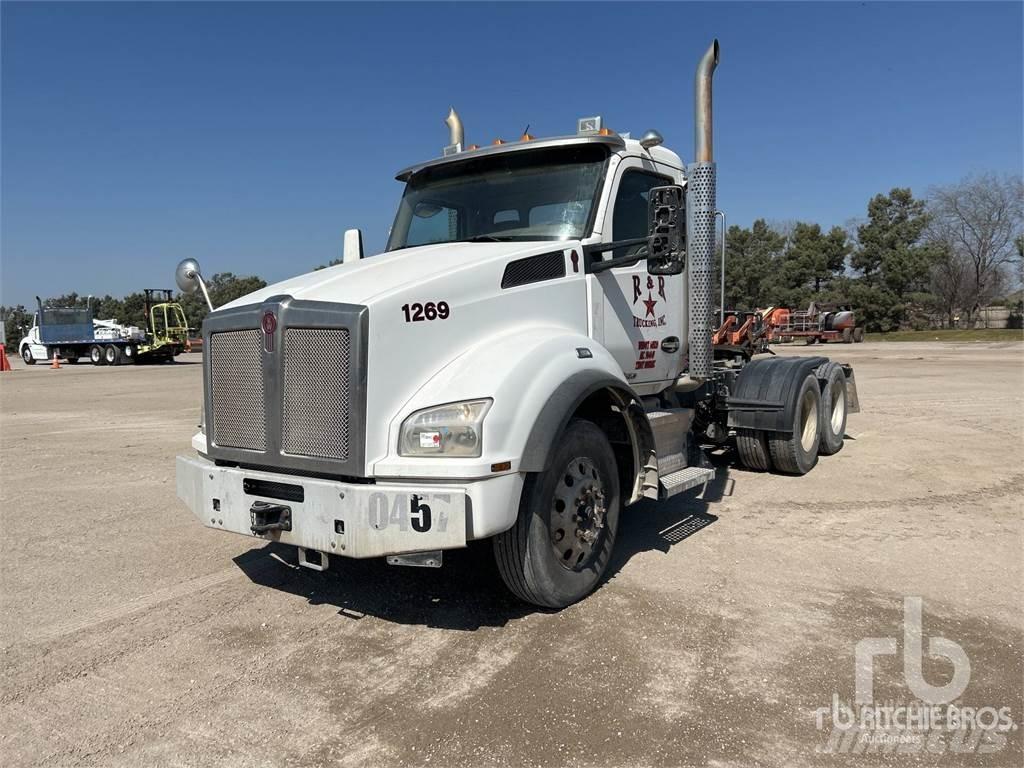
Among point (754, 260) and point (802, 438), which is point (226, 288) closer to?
point (754, 260)

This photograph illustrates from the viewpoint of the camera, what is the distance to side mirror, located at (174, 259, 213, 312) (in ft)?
16.2

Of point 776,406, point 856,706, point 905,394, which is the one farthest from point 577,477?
point 905,394

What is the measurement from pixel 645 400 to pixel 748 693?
2879 mm

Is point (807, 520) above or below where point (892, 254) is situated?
below

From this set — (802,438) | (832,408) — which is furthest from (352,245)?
(832,408)

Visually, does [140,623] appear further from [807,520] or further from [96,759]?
[807,520]

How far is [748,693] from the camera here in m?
3.08

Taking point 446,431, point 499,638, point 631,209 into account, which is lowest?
point 499,638

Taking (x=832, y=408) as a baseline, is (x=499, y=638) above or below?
below

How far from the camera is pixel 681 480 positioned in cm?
491

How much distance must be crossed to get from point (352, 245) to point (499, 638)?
3.67m

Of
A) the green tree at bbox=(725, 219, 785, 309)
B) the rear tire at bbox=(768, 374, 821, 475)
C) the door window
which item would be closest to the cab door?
the door window

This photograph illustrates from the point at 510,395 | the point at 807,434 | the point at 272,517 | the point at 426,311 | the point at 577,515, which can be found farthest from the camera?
the point at 807,434

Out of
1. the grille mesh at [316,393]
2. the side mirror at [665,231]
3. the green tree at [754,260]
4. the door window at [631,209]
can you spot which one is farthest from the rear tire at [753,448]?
the green tree at [754,260]
